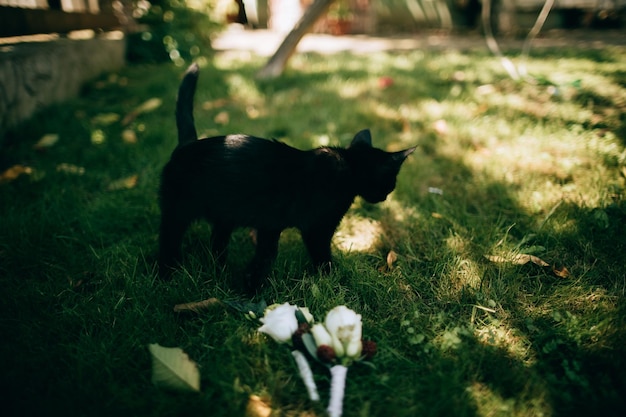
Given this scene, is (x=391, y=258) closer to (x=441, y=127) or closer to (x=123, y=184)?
(x=441, y=127)

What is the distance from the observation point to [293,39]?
449 cm

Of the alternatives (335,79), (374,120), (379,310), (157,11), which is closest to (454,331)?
(379,310)

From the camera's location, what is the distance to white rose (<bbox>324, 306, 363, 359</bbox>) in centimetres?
126

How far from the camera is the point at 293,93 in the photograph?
4059 millimetres

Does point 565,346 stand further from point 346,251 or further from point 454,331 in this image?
point 346,251

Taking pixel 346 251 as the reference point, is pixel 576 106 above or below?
above

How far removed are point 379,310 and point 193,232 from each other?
46.6 inches

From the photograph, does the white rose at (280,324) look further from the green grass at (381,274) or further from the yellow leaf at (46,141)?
the yellow leaf at (46,141)

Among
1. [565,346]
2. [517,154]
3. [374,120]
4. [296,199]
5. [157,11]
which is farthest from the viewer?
[157,11]

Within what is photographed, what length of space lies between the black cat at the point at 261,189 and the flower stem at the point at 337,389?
2.01ft

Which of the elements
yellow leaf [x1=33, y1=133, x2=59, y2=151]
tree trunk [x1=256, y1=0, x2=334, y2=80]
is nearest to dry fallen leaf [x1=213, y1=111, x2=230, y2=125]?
tree trunk [x1=256, y1=0, x2=334, y2=80]

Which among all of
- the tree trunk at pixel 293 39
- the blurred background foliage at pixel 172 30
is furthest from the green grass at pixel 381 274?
the blurred background foliage at pixel 172 30

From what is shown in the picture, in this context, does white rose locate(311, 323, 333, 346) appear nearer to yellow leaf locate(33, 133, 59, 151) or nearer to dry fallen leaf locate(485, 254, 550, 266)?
dry fallen leaf locate(485, 254, 550, 266)

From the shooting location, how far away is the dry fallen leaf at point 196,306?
1.53 m
